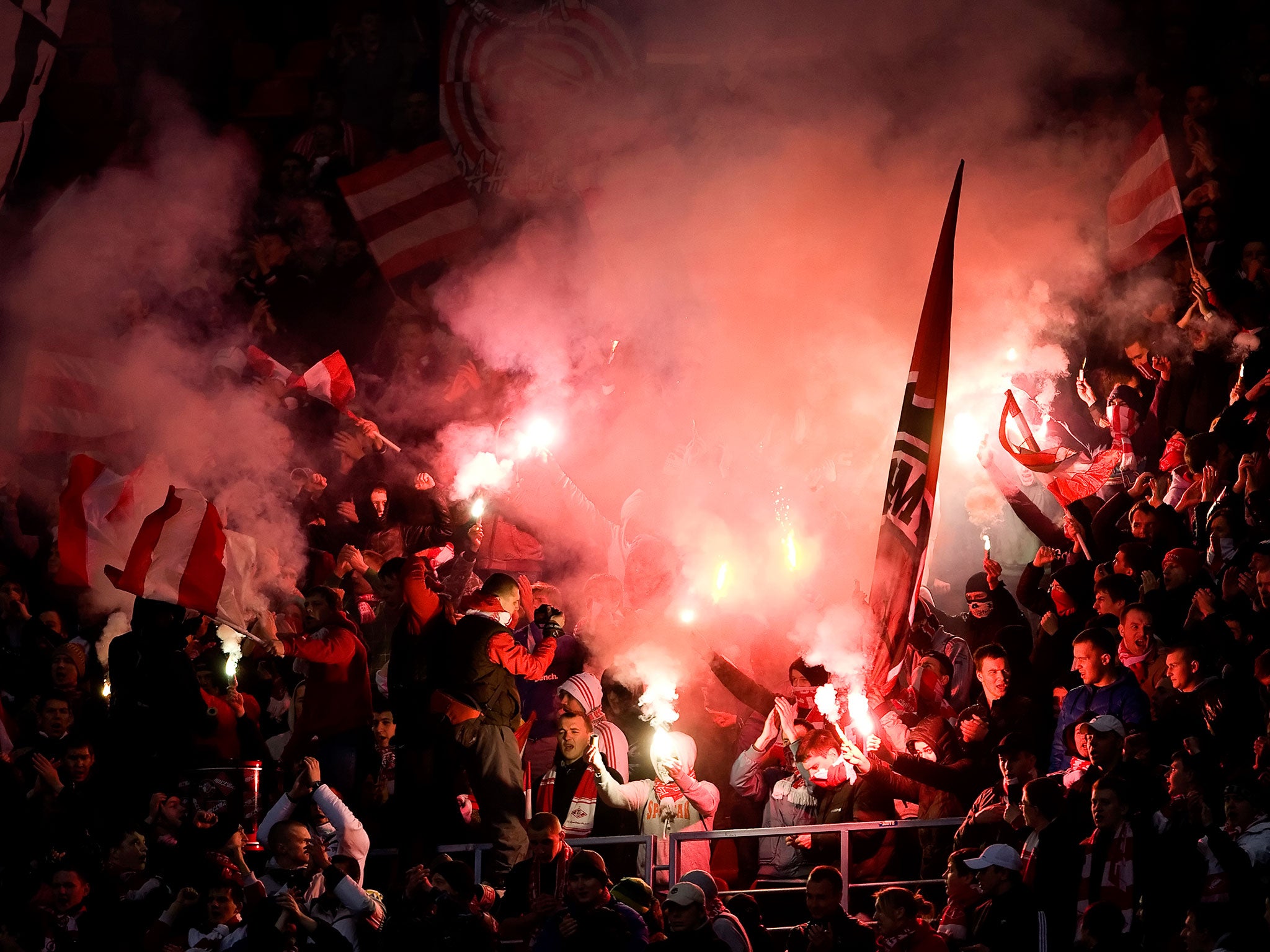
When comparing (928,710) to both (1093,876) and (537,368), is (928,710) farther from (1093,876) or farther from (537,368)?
(537,368)

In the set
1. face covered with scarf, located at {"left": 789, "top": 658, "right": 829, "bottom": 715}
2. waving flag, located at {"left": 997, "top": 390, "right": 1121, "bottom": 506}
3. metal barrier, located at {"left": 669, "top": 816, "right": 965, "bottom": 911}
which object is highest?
waving flag, located at {"left": 997, "top": 390, "right": 1121, "bottom": 506}

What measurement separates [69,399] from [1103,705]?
6372 mm

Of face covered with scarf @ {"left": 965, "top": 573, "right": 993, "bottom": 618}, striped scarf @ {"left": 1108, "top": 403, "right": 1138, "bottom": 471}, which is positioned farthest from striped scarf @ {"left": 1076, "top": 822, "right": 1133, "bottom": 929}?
striped scarf @ {"left": 1108, "top": 403, "right": 1138, "bottom": 471}

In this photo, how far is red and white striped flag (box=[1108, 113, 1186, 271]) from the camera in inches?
279

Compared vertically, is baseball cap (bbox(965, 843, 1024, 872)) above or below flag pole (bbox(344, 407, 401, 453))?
below

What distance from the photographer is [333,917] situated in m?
4.30

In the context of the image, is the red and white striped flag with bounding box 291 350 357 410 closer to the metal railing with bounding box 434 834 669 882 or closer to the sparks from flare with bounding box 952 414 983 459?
the sparks from flare with bounding box 952 414 983 459

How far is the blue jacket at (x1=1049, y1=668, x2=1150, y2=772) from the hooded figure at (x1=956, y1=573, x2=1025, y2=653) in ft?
3.77

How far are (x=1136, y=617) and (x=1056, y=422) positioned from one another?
2.46 metres

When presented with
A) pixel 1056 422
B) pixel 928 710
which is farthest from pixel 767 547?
pixel 928 710

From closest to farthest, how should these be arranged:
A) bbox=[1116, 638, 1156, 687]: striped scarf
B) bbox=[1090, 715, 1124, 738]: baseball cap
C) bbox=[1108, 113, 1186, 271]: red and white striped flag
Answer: bbox=[1090, 715, 1124, 738]: baseball cap < bbox=[1116, 638, 1156, 687]: striped scarf < bbox=[1108, 113, 1186, 271]: red and white striped flag

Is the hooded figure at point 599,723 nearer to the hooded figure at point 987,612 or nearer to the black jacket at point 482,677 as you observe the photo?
the black jacket at point 482,677

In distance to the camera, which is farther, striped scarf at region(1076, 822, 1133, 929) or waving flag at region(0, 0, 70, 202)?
waving flag at region(0, 0, 70, 202)

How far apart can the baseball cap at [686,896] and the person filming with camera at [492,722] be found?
4.44 feet
